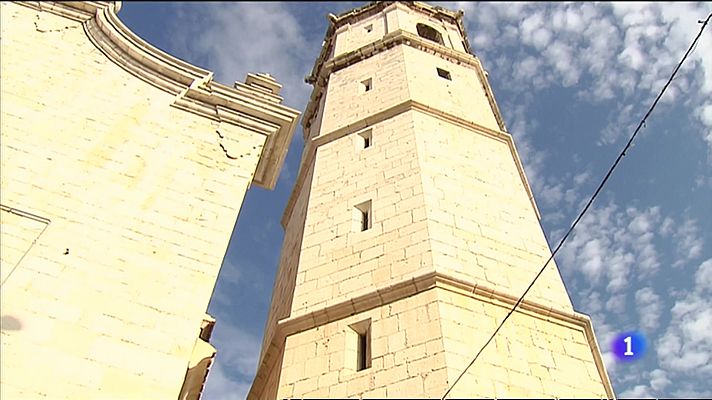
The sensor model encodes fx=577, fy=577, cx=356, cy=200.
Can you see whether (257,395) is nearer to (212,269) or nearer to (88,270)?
(212,269)

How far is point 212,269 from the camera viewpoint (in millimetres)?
8234

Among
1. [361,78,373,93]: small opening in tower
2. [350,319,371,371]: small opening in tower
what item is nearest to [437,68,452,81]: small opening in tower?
[361,78,373,93]: small opening in tower

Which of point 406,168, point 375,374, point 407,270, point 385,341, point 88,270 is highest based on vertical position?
point 406,168

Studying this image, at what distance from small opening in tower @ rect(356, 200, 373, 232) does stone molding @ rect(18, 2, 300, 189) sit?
2313 millimetres

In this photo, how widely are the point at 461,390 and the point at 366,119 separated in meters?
8.03

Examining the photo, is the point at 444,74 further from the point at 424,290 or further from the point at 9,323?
the point at 9,323

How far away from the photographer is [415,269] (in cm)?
832

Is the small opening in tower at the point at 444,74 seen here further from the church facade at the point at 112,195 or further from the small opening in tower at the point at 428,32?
the church facade at the point at 112,195

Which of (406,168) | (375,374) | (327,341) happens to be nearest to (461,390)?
(375,374)

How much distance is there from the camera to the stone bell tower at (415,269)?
23.2ft

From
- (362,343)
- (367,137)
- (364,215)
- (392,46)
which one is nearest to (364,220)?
(364,215)

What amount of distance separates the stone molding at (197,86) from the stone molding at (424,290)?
4174 millimetres

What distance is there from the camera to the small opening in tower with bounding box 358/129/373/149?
12644 millimetres

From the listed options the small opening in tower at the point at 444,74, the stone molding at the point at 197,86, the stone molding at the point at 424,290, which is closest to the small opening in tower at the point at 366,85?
the small opening in tower at the point at 444,74
